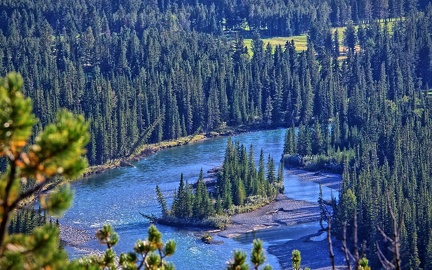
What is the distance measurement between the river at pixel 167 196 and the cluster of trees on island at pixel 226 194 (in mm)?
1829

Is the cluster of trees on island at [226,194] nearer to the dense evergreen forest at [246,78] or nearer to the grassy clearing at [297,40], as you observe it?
the dense evergreen forest at [246,78]

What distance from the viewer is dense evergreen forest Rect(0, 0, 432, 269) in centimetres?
8125

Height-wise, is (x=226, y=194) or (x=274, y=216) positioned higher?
(x=226, y=194)

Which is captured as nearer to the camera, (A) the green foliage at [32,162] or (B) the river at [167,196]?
(A) the green foliage at [32,162]

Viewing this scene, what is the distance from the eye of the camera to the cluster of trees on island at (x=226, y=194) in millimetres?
68188

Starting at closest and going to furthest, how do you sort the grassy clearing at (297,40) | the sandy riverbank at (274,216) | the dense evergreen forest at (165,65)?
the sandy riverbank at (274,216) → the dense evergreen forest at (165,65) → the grassy clearing at (297,40)

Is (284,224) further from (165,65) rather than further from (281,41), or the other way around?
(281,41)

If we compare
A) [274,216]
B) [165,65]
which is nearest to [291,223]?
[274,216]

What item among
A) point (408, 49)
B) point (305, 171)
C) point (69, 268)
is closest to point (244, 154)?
point (305, 171)

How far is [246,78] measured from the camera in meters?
118

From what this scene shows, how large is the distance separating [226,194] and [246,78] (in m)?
48.5

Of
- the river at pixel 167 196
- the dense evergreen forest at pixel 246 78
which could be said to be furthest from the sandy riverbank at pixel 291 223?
the dense evergreen forest at pixel 246 78

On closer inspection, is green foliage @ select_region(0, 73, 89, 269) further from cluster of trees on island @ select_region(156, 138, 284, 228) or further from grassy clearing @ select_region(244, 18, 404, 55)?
grassy clearing @ select_region(244, 18, 404, 55)

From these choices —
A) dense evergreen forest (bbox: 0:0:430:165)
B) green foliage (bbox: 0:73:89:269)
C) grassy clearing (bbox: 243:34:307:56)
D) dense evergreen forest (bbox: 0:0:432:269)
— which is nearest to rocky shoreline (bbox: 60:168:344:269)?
dense evergreen forest (bbox: 0:0:432:269)
